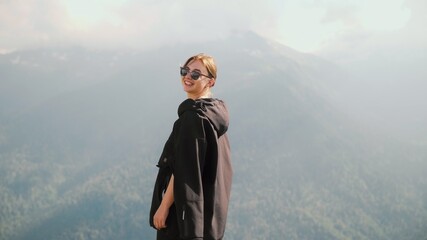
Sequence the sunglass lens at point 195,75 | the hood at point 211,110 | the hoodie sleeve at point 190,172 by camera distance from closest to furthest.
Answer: the hoodie sleeve at point 190,172 < the hood at point 211,110 < the sunglass lens at point 195,75

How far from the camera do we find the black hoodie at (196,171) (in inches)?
149

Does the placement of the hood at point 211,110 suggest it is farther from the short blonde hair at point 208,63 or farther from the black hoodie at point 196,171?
the short blonde hair at point 208,63

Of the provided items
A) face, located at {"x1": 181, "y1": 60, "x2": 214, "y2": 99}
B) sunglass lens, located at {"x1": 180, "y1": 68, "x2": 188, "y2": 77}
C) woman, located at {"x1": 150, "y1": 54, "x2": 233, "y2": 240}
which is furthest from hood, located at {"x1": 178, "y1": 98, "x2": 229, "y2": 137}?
sunglass lens, located at {"x1": 180, "y1": 68, "x2": 188, "y2": 77}

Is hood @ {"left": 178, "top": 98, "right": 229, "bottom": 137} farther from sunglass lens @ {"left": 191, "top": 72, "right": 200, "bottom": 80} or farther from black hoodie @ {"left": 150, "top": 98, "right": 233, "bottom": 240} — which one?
sunglass lens @ {"left": 191, "top": 72, "right": 200, "bottom": 80}

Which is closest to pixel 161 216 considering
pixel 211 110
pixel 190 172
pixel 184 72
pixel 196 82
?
pixel 190 172

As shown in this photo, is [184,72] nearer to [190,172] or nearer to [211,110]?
[211,110]

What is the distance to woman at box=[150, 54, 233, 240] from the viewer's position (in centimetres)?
380

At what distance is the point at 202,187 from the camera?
3992mm

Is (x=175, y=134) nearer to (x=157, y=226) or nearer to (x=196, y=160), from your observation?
(x=196, y=160)

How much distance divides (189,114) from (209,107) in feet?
0.75

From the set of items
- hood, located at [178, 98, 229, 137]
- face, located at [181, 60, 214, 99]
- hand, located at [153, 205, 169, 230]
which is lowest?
hand, located at [153, 205, 169, 230]

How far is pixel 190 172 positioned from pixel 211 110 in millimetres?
614

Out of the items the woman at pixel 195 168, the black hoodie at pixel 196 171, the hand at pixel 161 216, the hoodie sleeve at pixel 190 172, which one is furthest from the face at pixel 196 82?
the hand at pixel 161 216

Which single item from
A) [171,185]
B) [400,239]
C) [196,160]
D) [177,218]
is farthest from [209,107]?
[400,239]
